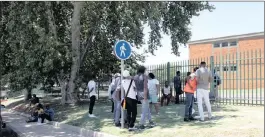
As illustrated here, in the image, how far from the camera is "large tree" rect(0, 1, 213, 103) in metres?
16.6

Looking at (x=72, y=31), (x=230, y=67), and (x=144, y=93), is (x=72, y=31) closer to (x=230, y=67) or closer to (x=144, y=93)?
(x=230, y=67)

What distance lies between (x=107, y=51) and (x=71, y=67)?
3625mm

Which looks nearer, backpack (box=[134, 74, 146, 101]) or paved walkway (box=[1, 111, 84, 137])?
backpack (box=[134, 74, 146, 101])

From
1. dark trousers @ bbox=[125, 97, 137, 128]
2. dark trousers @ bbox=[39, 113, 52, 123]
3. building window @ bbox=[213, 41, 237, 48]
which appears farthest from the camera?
building window @ bbox=[213, 41, 237, 48]

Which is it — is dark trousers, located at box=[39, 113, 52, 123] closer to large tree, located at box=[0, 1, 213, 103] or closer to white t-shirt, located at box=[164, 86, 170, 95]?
large tree, located at box=[0, 1, 213, 103]

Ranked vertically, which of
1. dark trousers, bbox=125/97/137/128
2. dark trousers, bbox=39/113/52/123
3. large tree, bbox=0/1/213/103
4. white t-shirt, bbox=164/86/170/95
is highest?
large tree, bbox=0/1/213/103

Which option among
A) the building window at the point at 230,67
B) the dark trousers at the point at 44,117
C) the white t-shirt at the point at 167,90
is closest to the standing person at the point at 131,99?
the dark trousers at the point at 44,117

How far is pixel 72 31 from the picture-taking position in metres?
18.4

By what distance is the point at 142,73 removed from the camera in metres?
9.98

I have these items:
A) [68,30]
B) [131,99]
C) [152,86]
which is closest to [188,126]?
[131,99]

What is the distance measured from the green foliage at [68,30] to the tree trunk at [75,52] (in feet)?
1.17

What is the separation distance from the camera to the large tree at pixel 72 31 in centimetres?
1664

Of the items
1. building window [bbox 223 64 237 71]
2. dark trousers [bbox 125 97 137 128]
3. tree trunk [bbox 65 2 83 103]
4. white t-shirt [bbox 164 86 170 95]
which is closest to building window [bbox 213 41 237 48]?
building window [bbox 223 64 237 71]

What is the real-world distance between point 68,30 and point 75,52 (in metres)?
2.85
